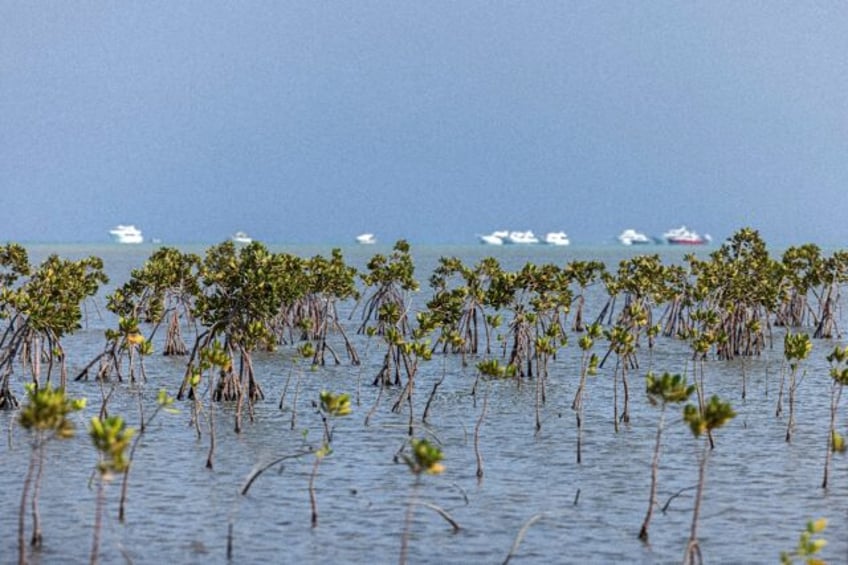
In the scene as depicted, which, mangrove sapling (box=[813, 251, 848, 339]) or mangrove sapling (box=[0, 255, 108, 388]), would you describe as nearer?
mangrove sapling (box=[0, 255, 108, 388])

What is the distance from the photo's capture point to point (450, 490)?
23.6 metres

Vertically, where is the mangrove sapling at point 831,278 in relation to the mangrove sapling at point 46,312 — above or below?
above

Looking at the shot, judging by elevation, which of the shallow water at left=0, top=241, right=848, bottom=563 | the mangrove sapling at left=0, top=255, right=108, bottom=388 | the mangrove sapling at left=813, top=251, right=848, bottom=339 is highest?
the mangrove sapling at left=813, top=251, right=848, bottom=339

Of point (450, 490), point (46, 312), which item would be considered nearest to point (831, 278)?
point (450, 490)

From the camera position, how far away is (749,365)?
46500 mm

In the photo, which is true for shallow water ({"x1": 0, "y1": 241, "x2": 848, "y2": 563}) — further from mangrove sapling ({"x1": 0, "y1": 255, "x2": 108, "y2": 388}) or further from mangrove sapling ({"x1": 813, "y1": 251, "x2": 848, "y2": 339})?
mangrove sapling ({"x1": 813, "y1": 251, "x2": 848, "y2": 339})

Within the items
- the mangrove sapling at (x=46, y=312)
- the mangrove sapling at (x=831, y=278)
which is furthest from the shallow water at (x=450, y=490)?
the mangrove sapling at (x=831, y=278)

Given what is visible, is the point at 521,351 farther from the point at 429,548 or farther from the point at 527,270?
the point at 429,548

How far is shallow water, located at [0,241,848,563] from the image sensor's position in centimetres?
1956

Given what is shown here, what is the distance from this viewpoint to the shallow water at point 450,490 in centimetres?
1956

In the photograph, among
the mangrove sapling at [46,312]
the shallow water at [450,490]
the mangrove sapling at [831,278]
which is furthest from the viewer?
the mangrove sapling at [831,278]

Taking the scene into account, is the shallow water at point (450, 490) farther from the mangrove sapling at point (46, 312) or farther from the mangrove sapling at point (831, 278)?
the mangrove sapling at point (831, 278)

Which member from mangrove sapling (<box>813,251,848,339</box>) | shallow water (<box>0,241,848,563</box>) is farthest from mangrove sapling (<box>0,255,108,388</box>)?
mangrove sapling (<box>813,251,848,339</box>)

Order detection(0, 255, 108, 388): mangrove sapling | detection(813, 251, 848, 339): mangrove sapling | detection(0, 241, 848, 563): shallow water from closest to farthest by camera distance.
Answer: detection(0, 241, 848, 563): shallow water → detection(0, 255, 108, 388): mangrove sapling → detection(813, 251, 848, 339): mangrove sapling
